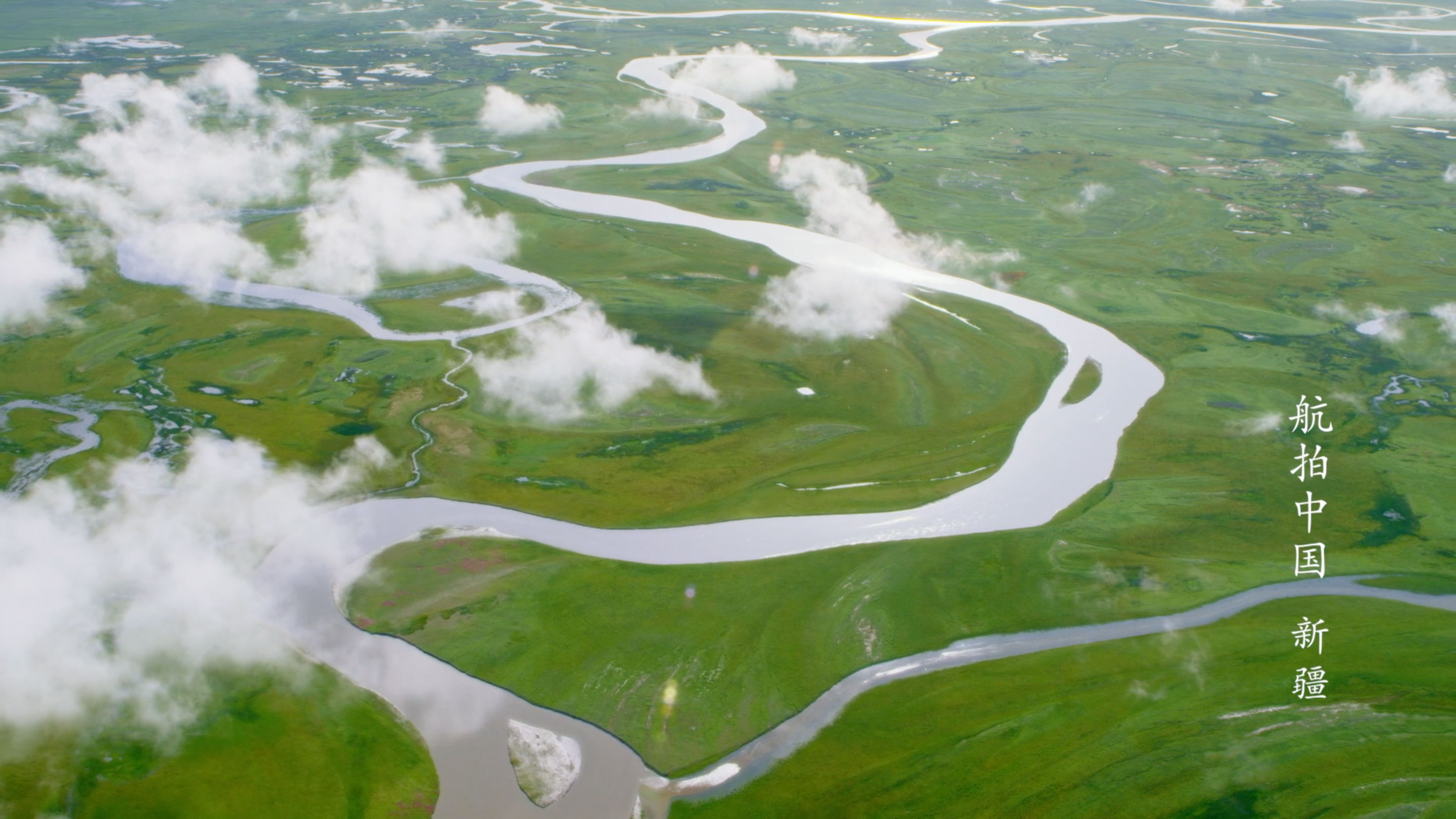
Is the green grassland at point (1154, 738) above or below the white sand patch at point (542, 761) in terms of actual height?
above

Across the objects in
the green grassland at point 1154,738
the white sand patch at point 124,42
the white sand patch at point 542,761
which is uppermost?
the white sand patch at point 124,42

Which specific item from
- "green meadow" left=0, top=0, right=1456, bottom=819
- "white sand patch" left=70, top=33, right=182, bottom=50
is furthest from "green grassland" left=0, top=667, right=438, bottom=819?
"white sand patch" left=70, top=33, right=182, bottom=50

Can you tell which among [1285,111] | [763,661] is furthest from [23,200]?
[1285,111]

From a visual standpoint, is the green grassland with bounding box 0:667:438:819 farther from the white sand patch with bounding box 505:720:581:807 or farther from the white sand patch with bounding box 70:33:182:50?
the white sand patch with bounding box 70:33:182:50

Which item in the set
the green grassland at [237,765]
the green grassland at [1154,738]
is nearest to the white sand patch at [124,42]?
the green grassland at [237,765]

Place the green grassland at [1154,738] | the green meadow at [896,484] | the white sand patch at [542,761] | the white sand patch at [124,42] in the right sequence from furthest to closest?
the white sand patch at [124,42] < the green meadow at [896,484] < the white sand patch at [542,761] < the green grassland at [1154,738]

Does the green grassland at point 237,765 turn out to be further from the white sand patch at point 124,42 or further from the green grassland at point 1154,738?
the white sand patch at point 124,42
